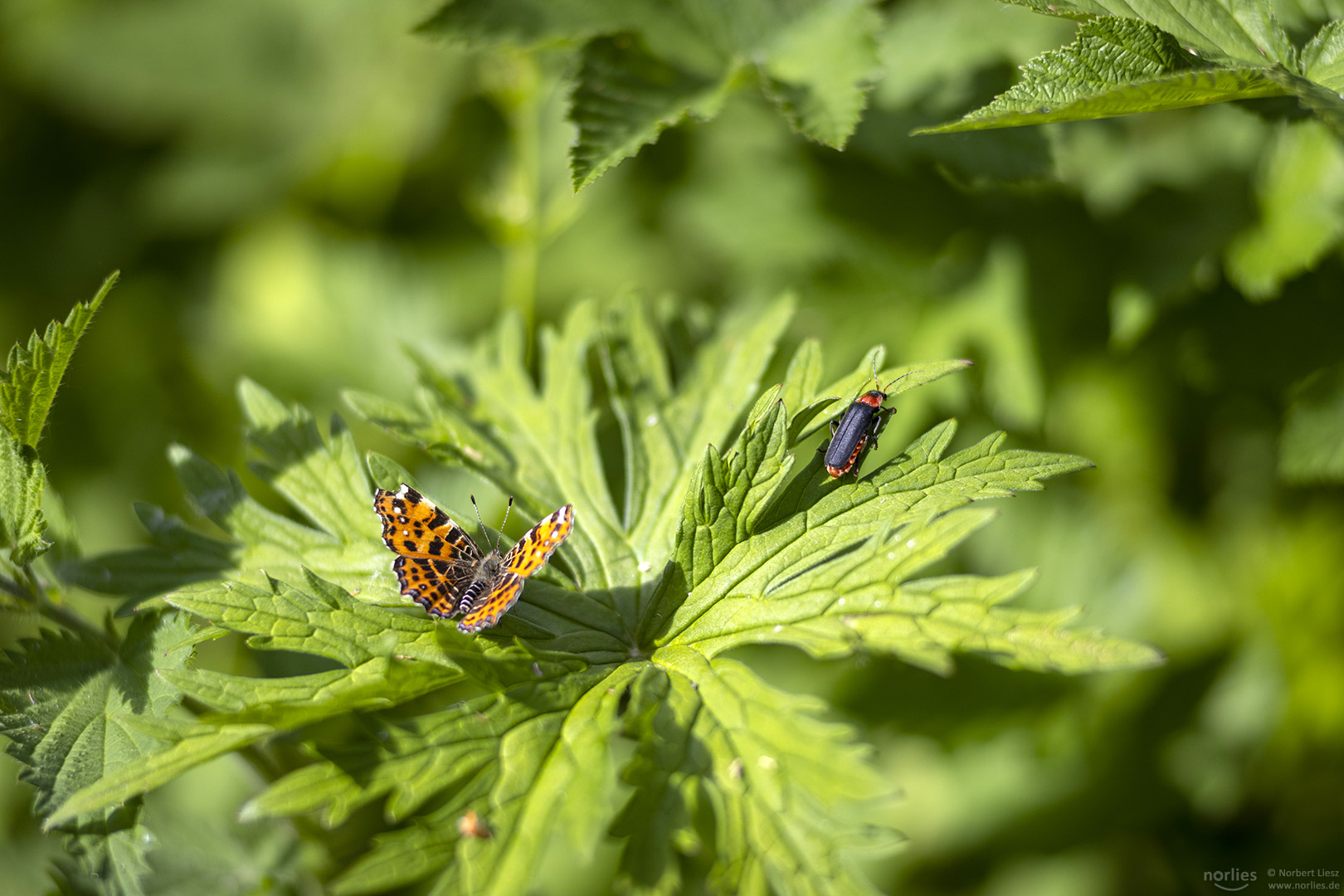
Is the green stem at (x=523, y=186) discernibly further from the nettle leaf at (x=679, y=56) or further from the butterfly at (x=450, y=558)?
the butterfly at (x=450, y=558)

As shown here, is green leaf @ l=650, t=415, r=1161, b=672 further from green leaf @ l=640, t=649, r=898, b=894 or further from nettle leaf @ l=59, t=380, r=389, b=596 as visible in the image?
nettle leaf @ l=59, t=380, r=389, b=596

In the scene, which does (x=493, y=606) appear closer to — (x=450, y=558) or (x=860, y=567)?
(x=450, y=558)

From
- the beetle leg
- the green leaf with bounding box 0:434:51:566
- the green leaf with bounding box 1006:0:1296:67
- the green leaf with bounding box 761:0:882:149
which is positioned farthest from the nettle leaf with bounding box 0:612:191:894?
the green leaf with bounding box 1006:0:1296:67

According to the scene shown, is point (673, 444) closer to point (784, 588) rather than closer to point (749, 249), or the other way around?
point (784, 588)

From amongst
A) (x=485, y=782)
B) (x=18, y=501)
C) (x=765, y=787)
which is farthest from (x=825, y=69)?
(x=18, y=501)

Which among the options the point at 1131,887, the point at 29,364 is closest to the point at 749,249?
the point at 29,364

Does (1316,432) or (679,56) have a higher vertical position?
(679,56)

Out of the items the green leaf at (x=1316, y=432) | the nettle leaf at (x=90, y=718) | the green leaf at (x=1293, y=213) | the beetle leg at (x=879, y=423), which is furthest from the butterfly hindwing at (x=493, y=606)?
the green leaf at (x=1316, y=432)
